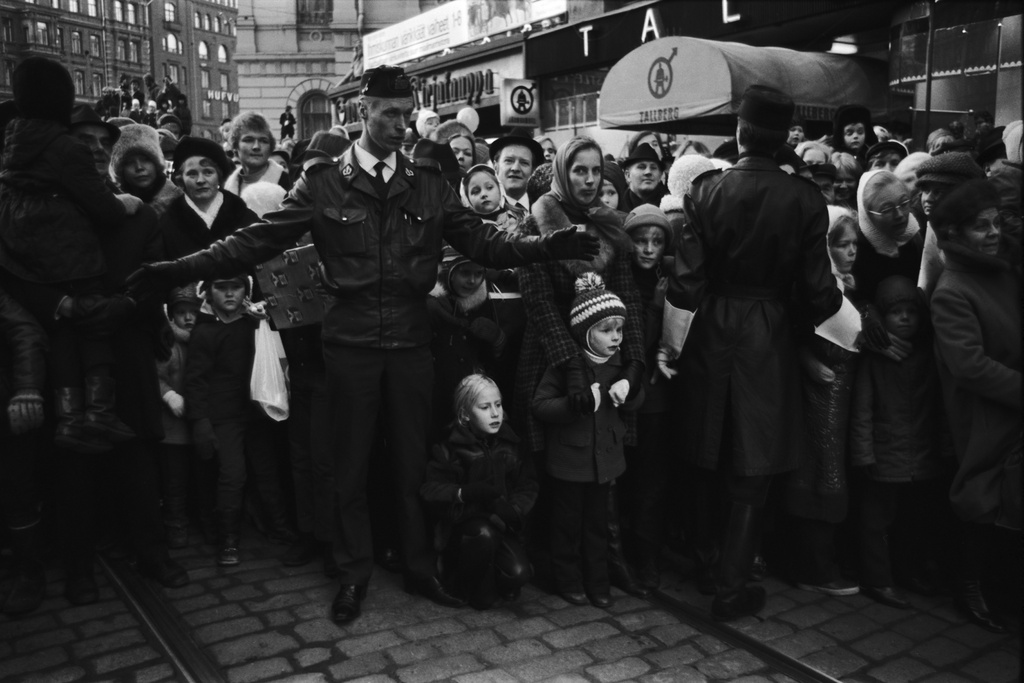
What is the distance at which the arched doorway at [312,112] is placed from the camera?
34.2m

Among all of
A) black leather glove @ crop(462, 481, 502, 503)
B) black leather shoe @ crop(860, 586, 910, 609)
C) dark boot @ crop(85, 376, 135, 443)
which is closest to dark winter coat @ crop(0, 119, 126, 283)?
dark boot @ crop(85, 376, 135, 443)

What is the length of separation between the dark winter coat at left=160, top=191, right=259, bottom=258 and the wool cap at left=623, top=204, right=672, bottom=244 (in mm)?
1969

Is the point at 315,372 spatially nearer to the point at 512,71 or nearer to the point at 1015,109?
the point at 1015,109

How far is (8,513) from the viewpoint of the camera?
418 cm

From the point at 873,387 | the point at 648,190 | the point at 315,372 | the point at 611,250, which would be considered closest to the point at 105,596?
the point at 315,372

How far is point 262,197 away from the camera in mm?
5367

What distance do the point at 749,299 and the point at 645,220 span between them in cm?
73

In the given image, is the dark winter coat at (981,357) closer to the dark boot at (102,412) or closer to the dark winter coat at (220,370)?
the dark winter coat at (220,370)

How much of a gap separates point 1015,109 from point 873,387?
19.1 feet

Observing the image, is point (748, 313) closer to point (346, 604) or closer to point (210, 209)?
point (346, 604)

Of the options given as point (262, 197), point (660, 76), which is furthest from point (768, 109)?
point (660, 76)

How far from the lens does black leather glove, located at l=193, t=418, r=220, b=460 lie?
4.76 meters

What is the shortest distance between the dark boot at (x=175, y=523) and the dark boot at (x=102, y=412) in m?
0.90

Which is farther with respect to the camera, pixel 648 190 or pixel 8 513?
pixel 648 190
